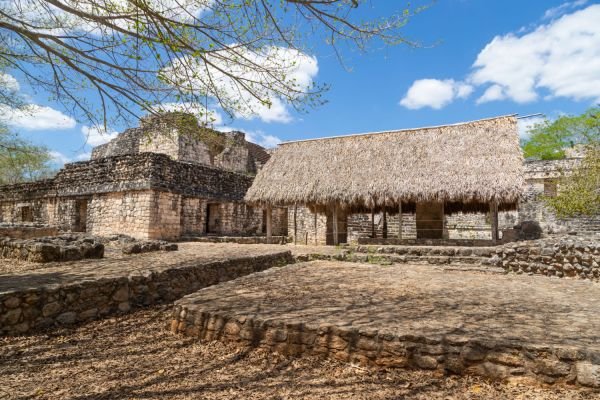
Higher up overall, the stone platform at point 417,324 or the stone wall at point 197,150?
the stone wall at point 197,150

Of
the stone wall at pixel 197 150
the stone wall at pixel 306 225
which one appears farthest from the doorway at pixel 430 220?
the stone wall at pixel 197 150

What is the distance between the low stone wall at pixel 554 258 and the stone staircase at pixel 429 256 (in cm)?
37

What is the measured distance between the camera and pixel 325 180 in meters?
12.7

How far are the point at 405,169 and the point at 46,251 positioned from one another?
9665 millimetres

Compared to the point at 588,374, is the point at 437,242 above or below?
above

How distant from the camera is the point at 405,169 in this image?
1191cm

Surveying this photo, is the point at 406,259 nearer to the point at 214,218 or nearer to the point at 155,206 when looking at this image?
→ the point at 155,206

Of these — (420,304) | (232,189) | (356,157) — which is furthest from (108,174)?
A: (420,304)

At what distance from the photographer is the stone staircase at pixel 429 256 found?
8.84 meters

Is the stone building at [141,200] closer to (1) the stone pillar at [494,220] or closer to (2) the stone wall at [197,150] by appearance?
(2) the stone wall at [197,150]

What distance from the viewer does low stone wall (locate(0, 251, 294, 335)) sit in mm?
4090

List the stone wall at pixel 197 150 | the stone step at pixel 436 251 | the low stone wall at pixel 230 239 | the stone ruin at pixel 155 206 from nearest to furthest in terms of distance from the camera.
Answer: the stone step at pixel 436 251
the stone ruin at pixel 155 206
the low stone wall at pixel 230 239
the stone wall at pixel 197 150

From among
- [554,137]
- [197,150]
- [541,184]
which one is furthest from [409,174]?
[554,137]

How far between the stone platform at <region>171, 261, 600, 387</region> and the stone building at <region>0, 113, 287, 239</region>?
862cm
